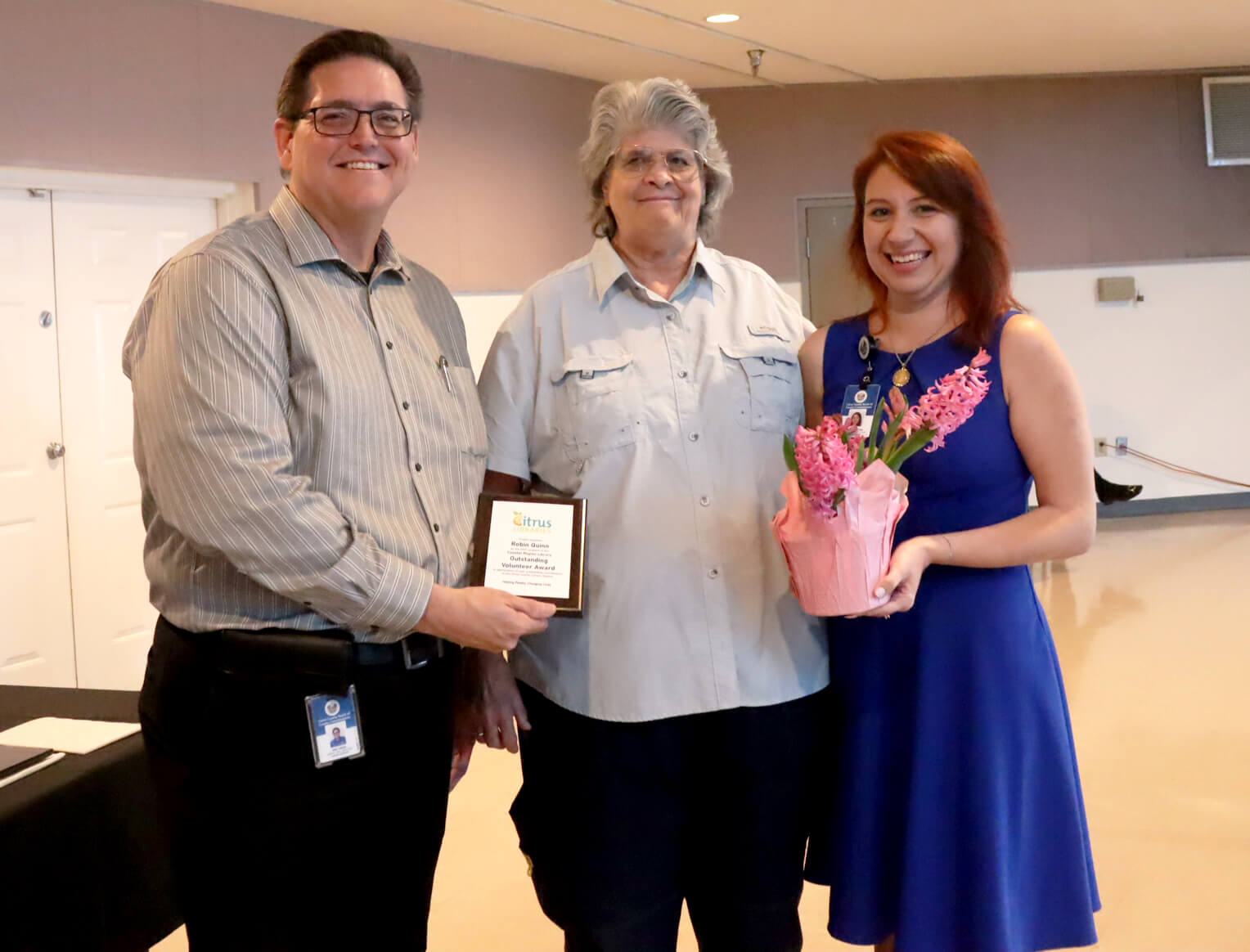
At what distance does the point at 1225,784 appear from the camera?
3.81 m

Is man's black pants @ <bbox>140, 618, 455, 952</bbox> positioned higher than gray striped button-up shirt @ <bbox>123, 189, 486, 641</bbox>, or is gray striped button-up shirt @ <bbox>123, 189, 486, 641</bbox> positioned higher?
gray striped button-up shirt @ <bbox>123, 189, 486, 641</bbox>

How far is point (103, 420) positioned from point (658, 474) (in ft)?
12.4

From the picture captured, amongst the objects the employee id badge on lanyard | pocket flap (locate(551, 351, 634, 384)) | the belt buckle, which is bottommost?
the employee id badge on lanyard

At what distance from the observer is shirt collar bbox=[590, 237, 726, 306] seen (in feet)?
6.83

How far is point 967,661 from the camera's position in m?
1.99

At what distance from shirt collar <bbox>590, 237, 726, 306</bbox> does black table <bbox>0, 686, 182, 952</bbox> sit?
1.19 metres

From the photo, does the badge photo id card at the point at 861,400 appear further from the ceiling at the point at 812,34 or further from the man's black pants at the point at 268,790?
the ceiling at the point at 812,34

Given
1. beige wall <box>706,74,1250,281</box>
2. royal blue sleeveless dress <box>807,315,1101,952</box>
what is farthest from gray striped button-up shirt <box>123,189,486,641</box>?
beige wall <box>706,74,1250,281</box>

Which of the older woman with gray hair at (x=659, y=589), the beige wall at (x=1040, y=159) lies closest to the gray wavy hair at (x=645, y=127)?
the older woman with gray hair at (x=659, y=589)

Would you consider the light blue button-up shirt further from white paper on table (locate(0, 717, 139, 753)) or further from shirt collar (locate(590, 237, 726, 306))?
white paper on table (locate(0, 717, 139, 753))

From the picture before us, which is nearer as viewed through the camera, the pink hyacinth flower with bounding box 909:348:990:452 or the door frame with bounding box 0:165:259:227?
the pink hyacinth flower with bounding box 909:348:990:452

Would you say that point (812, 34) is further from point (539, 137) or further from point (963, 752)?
point (963, 752)

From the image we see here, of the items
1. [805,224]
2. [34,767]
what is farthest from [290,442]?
[805,224]

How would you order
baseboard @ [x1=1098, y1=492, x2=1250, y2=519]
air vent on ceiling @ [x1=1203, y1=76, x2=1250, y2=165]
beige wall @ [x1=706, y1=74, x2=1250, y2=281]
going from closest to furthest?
beige wall @ [x1=706, y1=74, x2=1250, y2=281]
air vent on ceiling @ [x1=1203, y1=76, x2=1250, y2=165]
baseboard @ [x1=1098, y1=492, x2=1250, y2=519]
